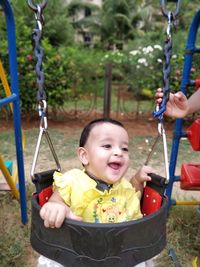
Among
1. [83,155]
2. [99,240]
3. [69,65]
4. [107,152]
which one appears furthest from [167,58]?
[69,65]

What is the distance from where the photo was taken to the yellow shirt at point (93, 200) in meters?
1.52

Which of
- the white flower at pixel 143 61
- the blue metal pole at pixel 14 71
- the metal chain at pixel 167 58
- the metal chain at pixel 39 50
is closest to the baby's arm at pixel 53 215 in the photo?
the metal chain at pixel 39 50

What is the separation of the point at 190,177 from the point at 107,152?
906 millimetres

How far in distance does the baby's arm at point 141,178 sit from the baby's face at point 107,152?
0.17 metres

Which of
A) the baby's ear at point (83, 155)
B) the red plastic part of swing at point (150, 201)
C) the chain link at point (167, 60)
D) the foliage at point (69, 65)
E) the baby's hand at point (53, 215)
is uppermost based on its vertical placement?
the chain link at point (167, 60)

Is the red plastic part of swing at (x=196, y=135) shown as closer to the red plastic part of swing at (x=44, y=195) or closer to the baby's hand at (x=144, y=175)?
the baby's hand at (x=144, y=175)

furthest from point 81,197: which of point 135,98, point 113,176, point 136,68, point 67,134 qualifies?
point 135,98

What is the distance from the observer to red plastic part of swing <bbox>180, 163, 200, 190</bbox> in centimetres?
221

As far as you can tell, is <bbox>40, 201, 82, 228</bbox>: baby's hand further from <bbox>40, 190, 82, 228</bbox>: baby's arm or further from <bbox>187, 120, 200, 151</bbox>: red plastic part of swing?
<bbox>187, 120, 200, 151</bbox>: red plastic part of swing

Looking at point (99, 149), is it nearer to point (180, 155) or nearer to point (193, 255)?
point (193, 255)

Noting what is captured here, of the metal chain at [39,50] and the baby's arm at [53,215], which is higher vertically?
the metal chain at [39,50]

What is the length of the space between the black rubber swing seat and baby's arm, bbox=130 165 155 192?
34cm

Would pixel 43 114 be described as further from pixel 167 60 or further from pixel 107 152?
pixel 167 60

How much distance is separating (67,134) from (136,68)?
2.74m
